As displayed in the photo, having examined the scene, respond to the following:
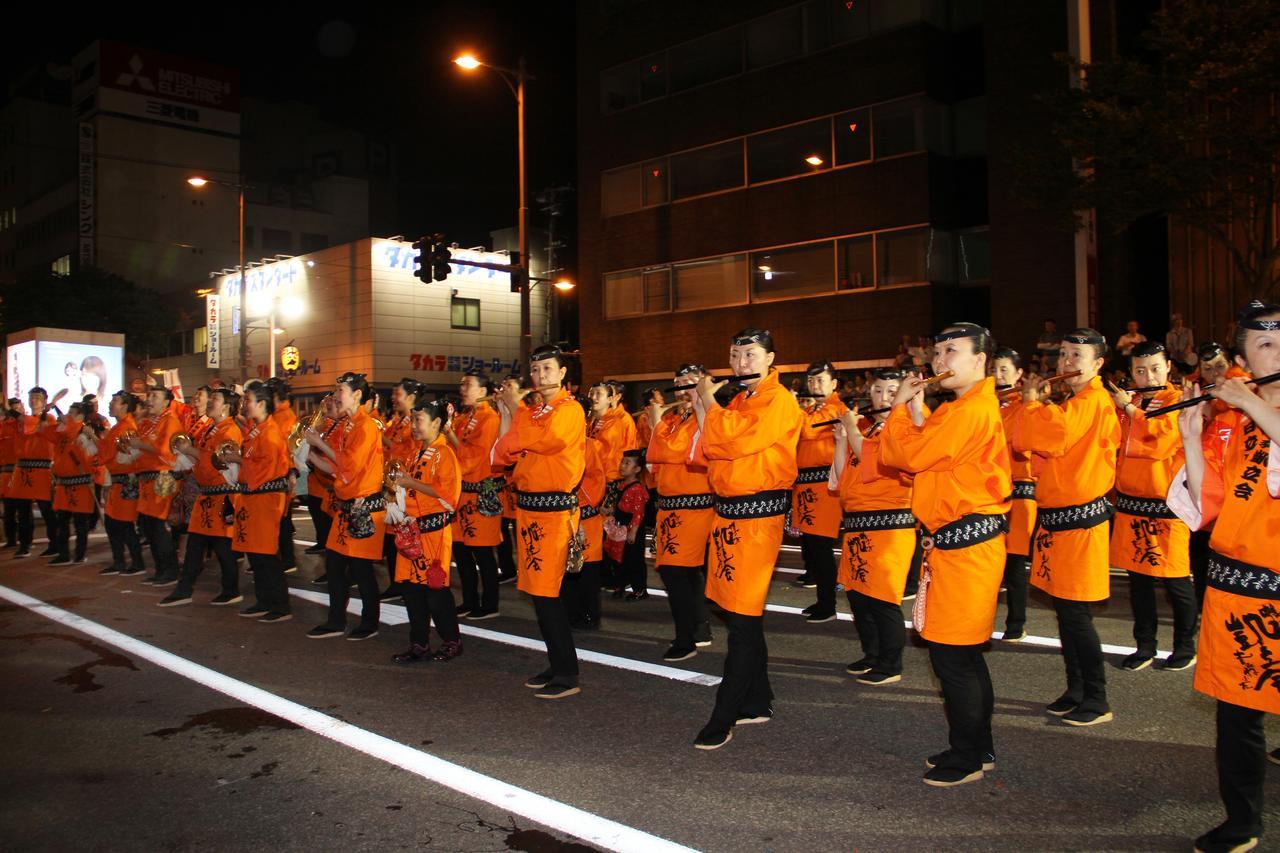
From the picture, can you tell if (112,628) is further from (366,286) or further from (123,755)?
(366,286)

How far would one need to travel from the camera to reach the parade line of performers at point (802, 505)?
11.9 feet

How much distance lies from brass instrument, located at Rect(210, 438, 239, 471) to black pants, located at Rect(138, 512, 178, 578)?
1927 millimetres

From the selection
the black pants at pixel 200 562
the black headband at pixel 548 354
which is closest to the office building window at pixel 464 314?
the black pants at pixel 200 562

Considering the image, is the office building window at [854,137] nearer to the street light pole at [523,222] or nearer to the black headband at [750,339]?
the street light pole at [523,222]

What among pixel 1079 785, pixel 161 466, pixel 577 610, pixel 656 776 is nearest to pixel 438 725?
pixel 656 776

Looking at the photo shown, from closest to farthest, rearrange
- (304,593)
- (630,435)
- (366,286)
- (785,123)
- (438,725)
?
1. (438,725)
2. (630,435)
3. (304,593)
4. (785,123)
5. (366,286)

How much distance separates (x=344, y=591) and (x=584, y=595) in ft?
6.30

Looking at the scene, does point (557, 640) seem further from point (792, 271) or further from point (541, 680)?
point (792, 271)

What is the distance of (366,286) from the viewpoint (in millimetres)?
33000

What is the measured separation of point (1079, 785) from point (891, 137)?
19.4 meters

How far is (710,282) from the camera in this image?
25062 millimetres

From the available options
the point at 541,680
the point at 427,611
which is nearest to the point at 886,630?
the point at 541,680

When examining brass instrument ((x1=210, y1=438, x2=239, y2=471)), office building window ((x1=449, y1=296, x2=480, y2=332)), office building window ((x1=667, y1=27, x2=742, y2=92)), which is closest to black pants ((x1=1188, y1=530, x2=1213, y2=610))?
brass instrument ((x1=210, y1=438, x2=239, y2=471))

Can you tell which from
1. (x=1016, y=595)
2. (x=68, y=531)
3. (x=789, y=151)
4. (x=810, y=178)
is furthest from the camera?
(x=789, y=151)
